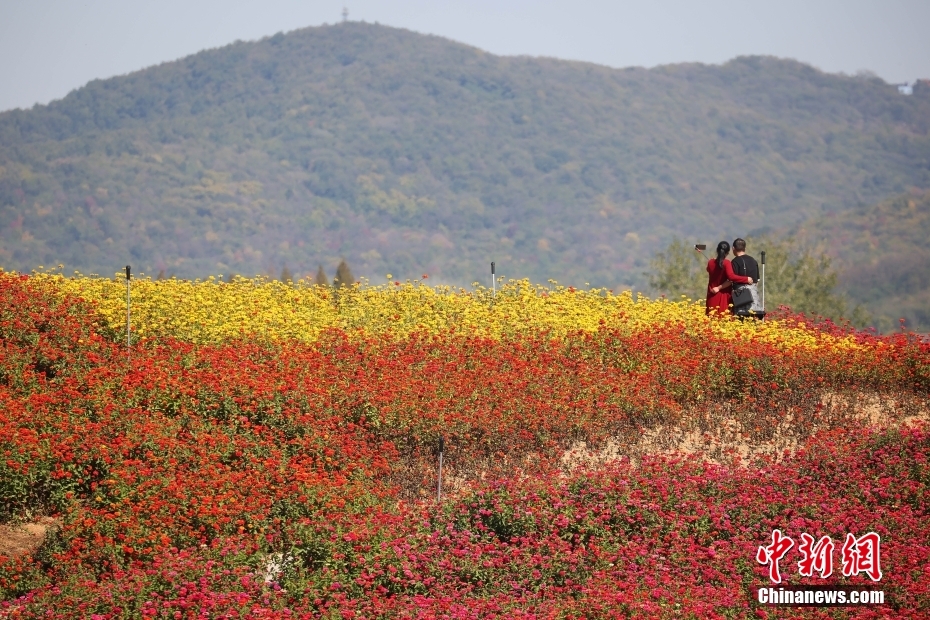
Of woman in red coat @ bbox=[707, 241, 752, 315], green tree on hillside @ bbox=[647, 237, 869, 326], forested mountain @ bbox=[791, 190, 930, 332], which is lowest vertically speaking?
forested mountain @ bbox=[791, 190, 930, 332]

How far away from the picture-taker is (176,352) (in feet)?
45.4

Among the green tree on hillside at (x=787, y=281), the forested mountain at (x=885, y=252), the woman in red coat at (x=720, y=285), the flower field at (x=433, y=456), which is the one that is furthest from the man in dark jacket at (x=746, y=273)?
the forested mountain at (x=885, y=252)

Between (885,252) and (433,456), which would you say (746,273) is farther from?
(885,252)

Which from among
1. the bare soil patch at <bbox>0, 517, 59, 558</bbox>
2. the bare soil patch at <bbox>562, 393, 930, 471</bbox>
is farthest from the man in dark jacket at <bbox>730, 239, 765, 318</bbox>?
→ the bare soil patch at <bbox>0, 517, 59, 558</bbox>

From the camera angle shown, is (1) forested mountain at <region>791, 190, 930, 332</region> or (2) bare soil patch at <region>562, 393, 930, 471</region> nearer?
(2) bare soil patch at <region>562, 393, 930, 471</region>

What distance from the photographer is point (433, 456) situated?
39.4ft

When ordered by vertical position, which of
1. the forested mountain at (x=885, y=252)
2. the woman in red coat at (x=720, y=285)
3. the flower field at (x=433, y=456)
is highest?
the woman in red coat at (x=720, y=285)

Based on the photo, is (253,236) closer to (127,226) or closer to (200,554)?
(127,226)

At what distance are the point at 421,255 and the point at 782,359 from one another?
517 feet

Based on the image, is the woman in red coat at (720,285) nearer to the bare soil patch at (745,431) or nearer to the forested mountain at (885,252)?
the bare soil patch at (745,431)

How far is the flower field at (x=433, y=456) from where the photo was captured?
8977 mm

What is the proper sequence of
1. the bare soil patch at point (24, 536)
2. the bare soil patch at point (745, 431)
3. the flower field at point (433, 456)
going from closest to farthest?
the flower field at point (433, 456)
the bare soil patch at point (24, 536)
the bare soil patch at point (745, 431)

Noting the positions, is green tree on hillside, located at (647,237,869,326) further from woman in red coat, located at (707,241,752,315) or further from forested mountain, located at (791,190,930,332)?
forested mountain, located at (791,190,930,332)

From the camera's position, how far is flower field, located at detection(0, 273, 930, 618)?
8977mm
